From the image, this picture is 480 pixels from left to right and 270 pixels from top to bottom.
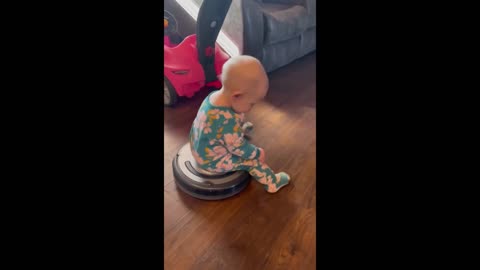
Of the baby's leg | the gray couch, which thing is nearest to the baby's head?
the baby's leg

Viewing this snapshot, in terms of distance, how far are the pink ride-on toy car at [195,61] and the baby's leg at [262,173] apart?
2.13ft

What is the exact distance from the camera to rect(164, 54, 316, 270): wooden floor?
884mm

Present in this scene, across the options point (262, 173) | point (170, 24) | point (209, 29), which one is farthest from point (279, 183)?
point (170, 24)

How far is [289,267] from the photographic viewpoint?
0.86m

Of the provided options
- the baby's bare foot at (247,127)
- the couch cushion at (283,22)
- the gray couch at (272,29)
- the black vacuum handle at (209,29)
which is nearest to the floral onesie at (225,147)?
the baby's bare foot at (247,127)

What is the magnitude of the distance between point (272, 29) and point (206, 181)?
129cm

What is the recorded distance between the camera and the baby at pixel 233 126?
905 mm

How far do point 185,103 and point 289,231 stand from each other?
3.26 ft

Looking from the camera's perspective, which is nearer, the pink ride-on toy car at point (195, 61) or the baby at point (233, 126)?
the baby at point (233, 126)

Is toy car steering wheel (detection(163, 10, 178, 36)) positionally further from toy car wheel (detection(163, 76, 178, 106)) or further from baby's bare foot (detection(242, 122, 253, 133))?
baby's bare foot (detection(242, 122, 253, 133))

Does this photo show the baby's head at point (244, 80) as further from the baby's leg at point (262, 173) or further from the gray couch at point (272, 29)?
the gray couch at point (272, 29)

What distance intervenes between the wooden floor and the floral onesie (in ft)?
0.25

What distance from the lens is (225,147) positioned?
3.41 feet
